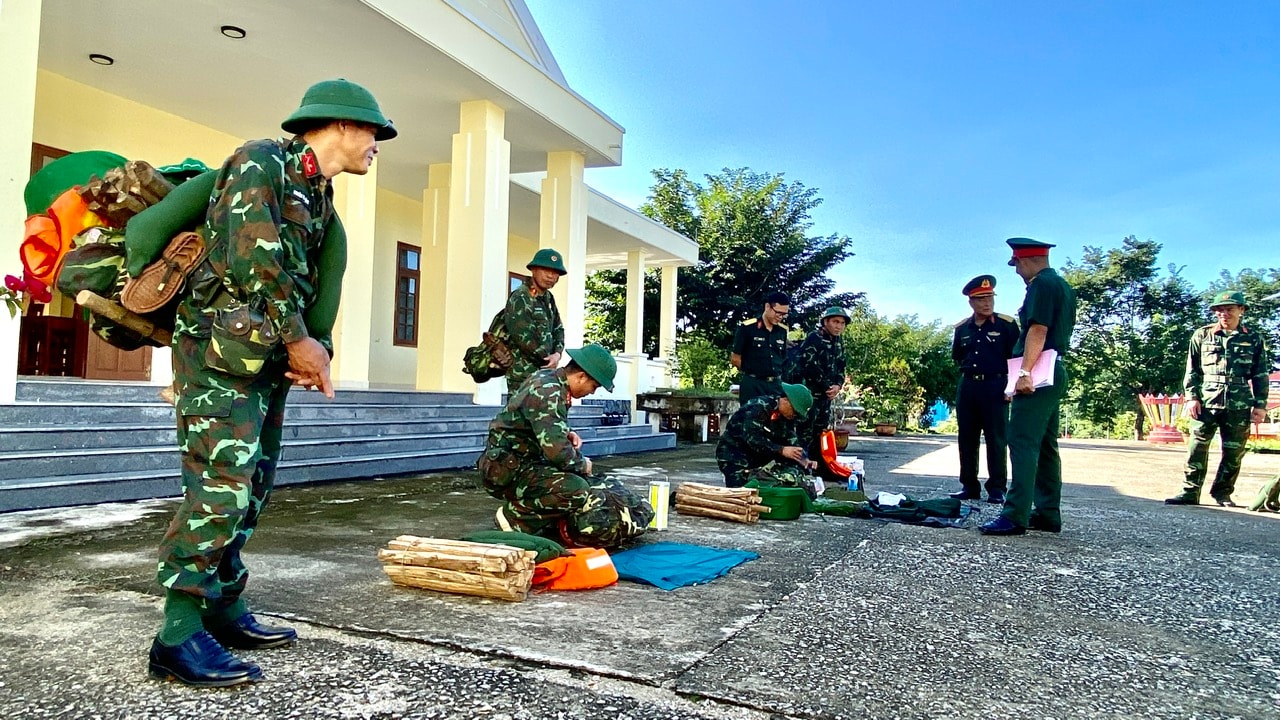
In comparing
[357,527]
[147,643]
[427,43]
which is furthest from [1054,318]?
[427,43]

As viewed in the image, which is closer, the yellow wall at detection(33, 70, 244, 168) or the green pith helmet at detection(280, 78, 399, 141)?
the green pith helmet at detection(280, 78, 399, 141)

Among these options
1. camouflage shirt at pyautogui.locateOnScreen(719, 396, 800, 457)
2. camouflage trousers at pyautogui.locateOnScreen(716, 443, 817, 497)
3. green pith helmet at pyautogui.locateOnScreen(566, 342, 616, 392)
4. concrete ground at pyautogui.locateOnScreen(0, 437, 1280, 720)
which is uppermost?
green pith helmet at pyautogui.locateOnScreen(566, 342, 616, 392)

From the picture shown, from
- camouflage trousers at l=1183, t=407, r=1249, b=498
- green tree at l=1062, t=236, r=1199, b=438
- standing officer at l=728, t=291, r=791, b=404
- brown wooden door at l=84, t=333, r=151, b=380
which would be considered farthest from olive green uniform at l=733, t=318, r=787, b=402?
green tree at l=1062, t=236, r=1199, b=438

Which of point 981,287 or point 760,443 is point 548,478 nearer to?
point 760,443

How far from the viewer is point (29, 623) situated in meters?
2.71

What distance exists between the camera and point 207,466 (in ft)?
7.25

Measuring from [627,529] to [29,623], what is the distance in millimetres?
2537

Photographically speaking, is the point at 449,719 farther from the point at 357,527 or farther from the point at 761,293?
the point at 761,293

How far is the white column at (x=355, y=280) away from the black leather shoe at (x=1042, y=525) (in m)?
7.88

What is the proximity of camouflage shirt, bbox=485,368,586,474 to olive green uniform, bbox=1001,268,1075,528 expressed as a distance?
114 inches

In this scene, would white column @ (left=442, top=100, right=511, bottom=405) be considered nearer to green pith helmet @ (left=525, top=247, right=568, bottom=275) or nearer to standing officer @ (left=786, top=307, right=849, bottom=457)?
green pith helmet @ (left=525, top=247, right=568, bottom=275)

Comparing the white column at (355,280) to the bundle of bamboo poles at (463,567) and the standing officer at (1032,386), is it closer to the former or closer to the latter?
the bundle of bamboo poles at (463,567)

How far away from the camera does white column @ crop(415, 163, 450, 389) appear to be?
11.0m

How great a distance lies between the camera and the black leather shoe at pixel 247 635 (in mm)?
2475
